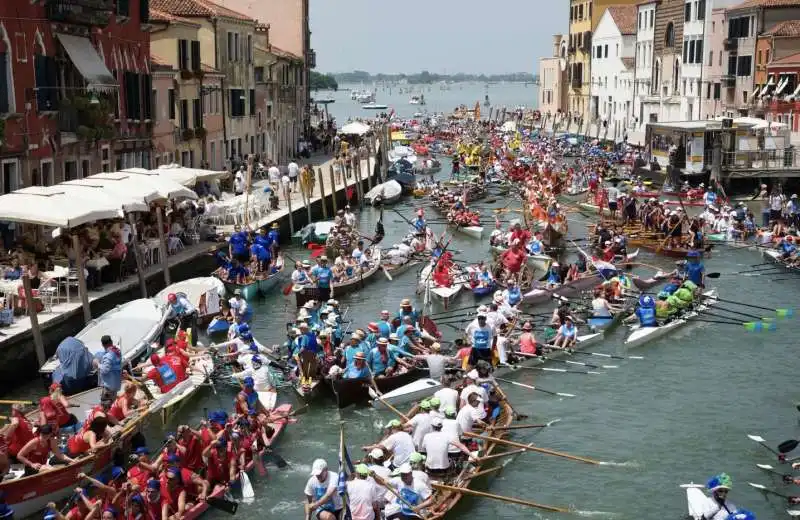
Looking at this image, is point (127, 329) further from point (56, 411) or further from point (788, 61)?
point (788, 61)

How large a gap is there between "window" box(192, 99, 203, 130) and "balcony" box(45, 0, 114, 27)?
1210 cm

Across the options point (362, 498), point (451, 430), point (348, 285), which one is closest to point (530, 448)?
point (451, 430)

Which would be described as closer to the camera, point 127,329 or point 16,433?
point 16,433

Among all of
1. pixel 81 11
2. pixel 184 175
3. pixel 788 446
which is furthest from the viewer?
pixel 184 175

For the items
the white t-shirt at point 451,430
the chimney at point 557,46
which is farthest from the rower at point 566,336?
the chimney at point 557,46

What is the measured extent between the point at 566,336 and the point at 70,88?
1689 centimetres

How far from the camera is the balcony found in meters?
33.6

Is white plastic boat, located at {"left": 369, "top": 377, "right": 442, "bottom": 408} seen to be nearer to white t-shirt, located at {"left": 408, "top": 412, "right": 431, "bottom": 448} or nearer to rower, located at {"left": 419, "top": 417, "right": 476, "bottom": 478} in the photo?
white t-shirt, located at {"left": 408, "top": 412, "right": 431, "bottom": 448}

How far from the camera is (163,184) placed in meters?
33.8

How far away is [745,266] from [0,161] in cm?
2450

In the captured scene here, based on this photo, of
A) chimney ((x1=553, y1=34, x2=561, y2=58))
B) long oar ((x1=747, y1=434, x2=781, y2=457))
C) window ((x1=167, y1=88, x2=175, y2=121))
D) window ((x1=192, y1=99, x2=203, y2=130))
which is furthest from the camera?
chimney ((x1=553, y1=34, x2=561, y2=58))

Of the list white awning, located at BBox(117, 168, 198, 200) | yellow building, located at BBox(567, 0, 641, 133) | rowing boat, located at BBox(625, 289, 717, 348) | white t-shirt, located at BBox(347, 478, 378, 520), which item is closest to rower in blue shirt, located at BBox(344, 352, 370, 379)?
white t-shirt, located at BBox(347, 478, 378, 520)

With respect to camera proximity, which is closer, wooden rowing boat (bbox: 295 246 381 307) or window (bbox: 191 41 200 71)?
wooden rowing boat (bbox: 295 246 381 307)

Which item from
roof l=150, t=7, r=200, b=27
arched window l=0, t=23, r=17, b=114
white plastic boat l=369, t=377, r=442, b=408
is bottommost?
white plastic boat l=369, t=377, r=442, b=408
